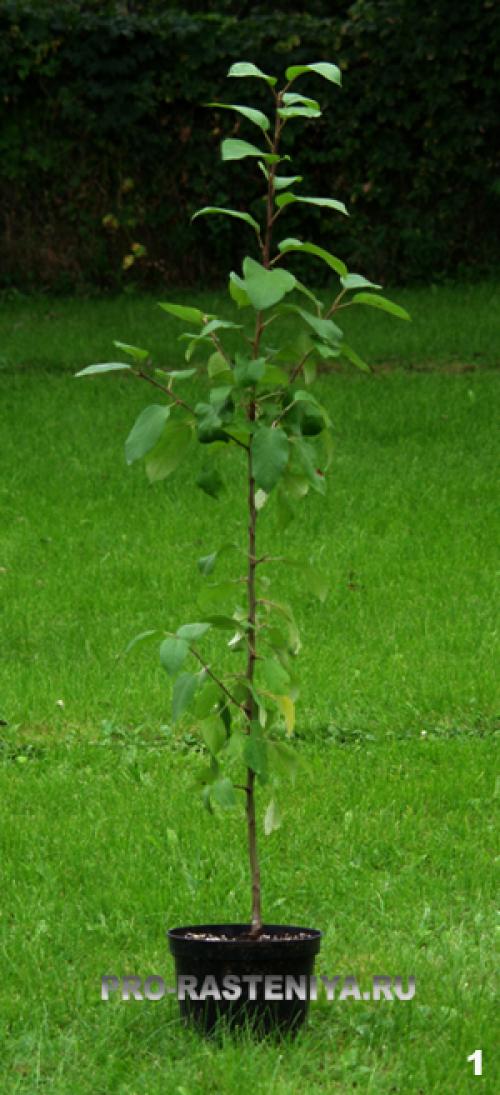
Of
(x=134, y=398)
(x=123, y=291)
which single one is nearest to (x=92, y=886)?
(x=134, y=398)

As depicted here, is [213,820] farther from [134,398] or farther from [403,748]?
[134,398]

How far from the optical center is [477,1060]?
3537 mm

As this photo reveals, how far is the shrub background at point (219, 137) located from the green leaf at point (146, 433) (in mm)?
11441

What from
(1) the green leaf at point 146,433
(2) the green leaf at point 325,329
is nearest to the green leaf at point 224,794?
(1) the green leaf at point 146,433

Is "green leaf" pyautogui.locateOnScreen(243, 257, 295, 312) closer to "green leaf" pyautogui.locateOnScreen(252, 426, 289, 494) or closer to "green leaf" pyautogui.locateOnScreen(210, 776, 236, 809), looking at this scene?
"green leaf" pyautogui.locateOnScreen(252, 426, 289, 494)

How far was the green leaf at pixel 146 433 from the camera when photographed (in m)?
3.29

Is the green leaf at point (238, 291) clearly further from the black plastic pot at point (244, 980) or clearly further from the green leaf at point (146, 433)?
the black plastic pot at point (244, 980)

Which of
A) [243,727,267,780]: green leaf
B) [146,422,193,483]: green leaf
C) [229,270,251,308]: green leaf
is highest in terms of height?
[229,270,251,308]: green leaf

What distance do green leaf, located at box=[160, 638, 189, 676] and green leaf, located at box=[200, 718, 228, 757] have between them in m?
0.29

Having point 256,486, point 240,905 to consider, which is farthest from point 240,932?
point 256,486

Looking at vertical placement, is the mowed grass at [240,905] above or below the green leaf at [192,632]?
below

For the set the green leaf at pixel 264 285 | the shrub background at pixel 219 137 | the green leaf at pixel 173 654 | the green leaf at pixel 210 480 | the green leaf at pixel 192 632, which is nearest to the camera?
the green leaf at pixel 264 285

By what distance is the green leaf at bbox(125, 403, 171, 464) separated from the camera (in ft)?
10.8

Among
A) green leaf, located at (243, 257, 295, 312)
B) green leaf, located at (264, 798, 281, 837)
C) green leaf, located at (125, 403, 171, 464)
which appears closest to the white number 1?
green leaf, located at (264, 798, 281, 837)
